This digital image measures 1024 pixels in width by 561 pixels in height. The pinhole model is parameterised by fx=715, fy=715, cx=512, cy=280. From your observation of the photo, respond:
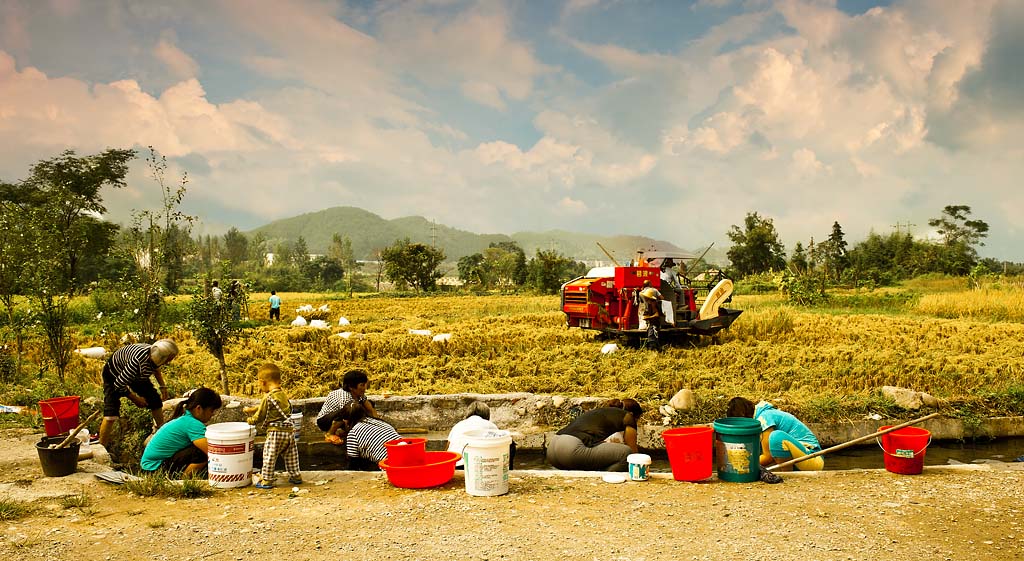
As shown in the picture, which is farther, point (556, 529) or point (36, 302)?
point (36, 302)

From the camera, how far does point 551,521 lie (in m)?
4.72

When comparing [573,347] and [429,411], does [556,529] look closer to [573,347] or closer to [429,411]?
[429,411]

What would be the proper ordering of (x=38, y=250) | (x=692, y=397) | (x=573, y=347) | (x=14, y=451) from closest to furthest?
(x=14, y=451)
(x=692, y=397)
(x=38, y=250)
(x=573, y=347)

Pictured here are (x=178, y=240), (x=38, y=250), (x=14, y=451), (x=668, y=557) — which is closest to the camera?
(x=668, y=557)

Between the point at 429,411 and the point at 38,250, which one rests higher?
the point at 38,250

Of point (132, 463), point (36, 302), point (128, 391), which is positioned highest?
point (36, 302)

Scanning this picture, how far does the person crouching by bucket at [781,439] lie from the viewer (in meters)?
6.31

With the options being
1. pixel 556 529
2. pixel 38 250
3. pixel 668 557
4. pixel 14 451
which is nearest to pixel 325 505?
pixel 556 529

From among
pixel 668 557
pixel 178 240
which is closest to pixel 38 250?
pixel 178 240

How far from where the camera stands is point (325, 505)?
5.16m

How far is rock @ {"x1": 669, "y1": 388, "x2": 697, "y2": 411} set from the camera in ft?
29.1

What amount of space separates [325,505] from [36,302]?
8208mm

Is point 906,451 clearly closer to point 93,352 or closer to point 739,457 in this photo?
point 739,457

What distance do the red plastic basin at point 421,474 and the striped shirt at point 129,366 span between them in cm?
296
